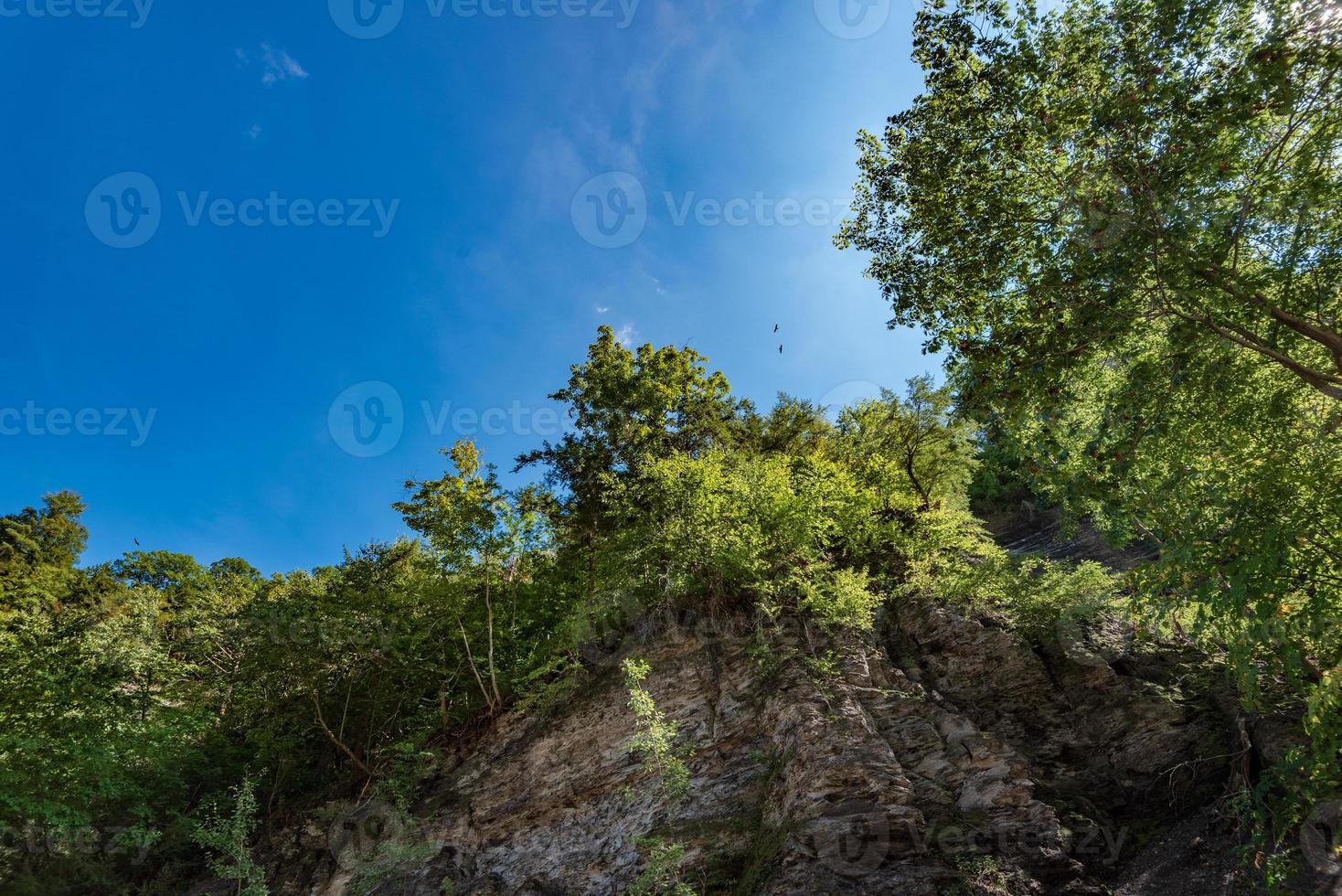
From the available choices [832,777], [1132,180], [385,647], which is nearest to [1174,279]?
[1132,180]

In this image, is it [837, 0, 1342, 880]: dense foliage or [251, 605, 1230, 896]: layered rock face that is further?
[251, 605, 1230, 896]: layered rock face

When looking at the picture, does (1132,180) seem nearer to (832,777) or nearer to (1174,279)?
(1174,279)

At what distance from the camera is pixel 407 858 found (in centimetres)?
1186

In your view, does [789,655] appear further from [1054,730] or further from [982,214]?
[982,214]

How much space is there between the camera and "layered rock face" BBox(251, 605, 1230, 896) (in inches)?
313

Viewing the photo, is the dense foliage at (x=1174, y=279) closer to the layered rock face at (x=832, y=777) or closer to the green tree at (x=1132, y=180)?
the green tree at (x=1132, y=180)

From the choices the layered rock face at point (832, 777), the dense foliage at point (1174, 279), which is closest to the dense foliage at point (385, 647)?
the layered rock face at point (832, 777)

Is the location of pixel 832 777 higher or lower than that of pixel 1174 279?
lower

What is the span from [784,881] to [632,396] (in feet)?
61.5

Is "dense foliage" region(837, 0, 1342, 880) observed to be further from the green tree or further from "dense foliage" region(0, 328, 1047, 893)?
"dense foliage" region(0, 328, 1047, 893)

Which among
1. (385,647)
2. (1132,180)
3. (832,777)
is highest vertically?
(1132,180)

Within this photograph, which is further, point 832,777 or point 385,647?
point 385,647

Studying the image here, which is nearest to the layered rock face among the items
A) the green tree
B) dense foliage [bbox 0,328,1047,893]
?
dense foliage [bbox 0,328,1047,893]

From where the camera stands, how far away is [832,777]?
29.3ft
